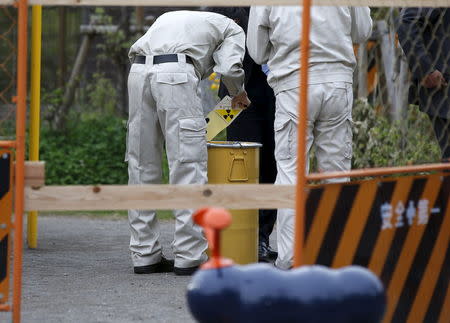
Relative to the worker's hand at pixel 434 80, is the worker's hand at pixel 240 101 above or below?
below

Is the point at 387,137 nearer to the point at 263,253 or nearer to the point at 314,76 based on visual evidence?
the point at 263,253

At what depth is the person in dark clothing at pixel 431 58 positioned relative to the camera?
612cm

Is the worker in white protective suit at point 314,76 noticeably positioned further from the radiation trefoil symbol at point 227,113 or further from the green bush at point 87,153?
the green bush at point 87,153

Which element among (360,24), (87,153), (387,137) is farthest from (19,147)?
(87,153)

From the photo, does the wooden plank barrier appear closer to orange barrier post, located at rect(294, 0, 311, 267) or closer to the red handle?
orange barrier post, located at rect(294, 0, 311, 267)

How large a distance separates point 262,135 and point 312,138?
0.85 m

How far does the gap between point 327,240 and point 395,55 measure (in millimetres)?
6462

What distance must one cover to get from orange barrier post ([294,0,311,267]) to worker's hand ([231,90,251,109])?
7.93 feet

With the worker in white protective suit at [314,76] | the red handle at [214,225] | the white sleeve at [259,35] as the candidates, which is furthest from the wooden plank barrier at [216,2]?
the white sleeve at [259,35]

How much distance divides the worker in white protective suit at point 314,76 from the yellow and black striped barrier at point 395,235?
1.44 m


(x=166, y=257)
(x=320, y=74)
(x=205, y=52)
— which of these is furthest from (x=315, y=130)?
(x=166, y=257)

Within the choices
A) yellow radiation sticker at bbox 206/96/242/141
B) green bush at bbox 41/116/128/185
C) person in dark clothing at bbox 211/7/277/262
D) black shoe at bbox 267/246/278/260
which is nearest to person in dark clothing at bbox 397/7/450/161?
person in dark clothing at bbox 211/7/277/262

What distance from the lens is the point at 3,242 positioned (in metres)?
3.88

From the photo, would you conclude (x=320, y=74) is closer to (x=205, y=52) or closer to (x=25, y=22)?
(x=205, y=52)
